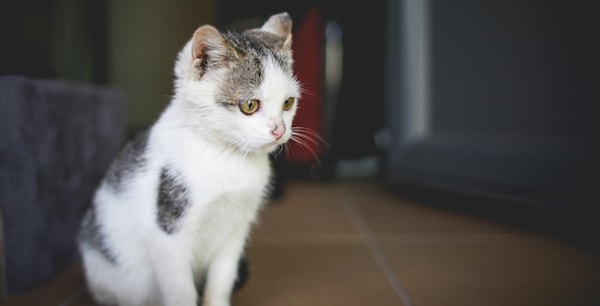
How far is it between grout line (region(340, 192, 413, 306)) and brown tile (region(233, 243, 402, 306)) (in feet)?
0.06

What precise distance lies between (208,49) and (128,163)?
338 millimetres

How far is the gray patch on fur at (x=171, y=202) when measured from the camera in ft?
2.68

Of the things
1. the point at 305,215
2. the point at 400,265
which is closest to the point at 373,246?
the point at 400,265

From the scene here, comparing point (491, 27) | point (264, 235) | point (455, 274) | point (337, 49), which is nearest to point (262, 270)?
point (264, 235)

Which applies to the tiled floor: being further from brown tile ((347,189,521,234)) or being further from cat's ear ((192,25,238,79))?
cat's ear ((192,25,238,79))

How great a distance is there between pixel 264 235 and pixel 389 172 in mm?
912

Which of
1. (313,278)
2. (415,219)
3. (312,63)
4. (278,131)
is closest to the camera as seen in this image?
(278,131)

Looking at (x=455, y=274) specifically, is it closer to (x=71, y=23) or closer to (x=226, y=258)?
(x=226, y=258)

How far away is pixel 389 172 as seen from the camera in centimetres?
221

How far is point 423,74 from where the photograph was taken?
207 centimetres

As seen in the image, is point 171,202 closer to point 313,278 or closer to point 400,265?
point 313,278

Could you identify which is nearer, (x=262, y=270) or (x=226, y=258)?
(x=226, y=258)

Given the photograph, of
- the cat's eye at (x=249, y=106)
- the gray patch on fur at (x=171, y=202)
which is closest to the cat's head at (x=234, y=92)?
the cat's eye at (x=249, y=106)

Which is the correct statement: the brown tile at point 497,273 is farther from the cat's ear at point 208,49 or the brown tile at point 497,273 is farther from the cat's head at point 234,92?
the cat's ear at point 208,49
